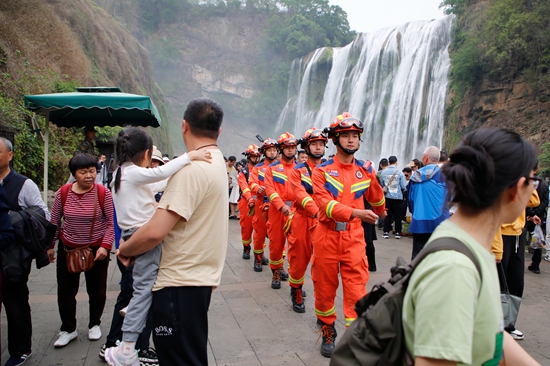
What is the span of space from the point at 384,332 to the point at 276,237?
15.8 feet

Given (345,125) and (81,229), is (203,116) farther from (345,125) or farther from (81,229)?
(81,229)

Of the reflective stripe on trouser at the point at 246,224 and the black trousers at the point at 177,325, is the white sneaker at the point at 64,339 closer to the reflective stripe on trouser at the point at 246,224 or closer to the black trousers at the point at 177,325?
the black trousers at the point at 177,325

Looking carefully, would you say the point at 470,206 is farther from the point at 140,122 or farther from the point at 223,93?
the point at 223,93

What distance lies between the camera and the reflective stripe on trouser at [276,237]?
6.02 metres

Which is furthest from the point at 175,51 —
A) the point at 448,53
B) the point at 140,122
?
the point at 140,122

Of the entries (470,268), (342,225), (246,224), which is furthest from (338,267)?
(246,224)

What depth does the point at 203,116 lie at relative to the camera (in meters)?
2.32

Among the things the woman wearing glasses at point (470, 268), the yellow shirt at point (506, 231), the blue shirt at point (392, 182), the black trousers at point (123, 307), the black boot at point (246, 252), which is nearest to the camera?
the woman wearing glasses at point (470, 268)

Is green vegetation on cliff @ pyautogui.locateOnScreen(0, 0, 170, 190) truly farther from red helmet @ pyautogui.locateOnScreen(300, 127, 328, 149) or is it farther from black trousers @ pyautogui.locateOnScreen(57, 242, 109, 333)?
red helmet @ pyautogui.locateOnScreen(300, 127, 328, 149)

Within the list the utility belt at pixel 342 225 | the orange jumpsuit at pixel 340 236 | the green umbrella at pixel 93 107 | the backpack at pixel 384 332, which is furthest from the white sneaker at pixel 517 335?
the green umbrella at pixel 93 107

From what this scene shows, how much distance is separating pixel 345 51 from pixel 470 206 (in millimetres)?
37827

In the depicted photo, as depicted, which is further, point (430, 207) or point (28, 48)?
point (28, 48)

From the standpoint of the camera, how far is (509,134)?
134 centimetres

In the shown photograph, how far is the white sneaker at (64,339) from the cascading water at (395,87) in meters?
21.2
